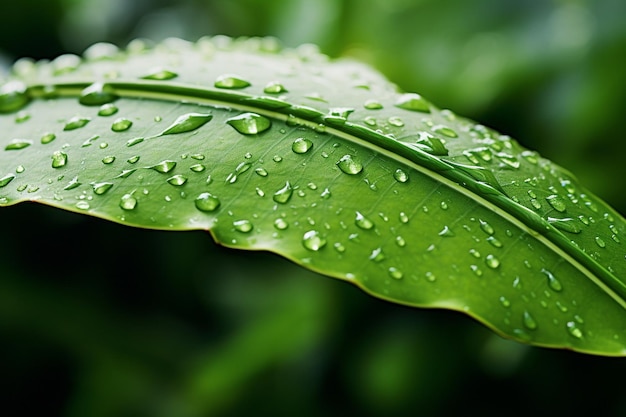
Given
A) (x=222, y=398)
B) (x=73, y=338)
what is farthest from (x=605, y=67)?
(x=73, y=338)

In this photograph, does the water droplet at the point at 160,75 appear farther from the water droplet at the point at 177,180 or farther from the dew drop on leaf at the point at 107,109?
the water droplet at the point at 177,180

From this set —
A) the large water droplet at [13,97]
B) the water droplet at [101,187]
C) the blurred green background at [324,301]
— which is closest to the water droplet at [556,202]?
the water droplet at [101,187]

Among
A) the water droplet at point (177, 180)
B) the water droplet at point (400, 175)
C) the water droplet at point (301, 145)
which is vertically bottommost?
the water droplet at point (177, 180)

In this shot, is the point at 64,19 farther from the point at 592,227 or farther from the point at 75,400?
the point at 592,227

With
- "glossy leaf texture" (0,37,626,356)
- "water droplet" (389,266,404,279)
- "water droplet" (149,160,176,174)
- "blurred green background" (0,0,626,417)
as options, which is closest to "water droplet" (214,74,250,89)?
"glossy leaf texture" (0,37,626,356)

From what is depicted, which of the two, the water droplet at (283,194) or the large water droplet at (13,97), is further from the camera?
the large water droplet at (13,97)

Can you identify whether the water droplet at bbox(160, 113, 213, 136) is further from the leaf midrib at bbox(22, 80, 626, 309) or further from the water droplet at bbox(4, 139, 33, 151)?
the water droplet at bbox(4, 139, 33, 151)
